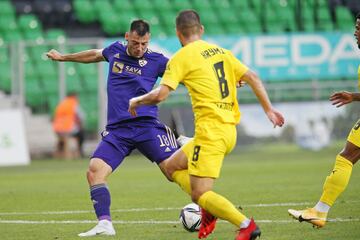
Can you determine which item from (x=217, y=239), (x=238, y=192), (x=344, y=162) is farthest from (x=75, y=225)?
(x=238, y=192)

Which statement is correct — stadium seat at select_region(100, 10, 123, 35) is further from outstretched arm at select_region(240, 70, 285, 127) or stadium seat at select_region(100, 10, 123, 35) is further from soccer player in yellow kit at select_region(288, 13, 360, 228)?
outstretched arm at select_region(240, 70, 285, 127)

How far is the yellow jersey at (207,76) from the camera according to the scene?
8.21 meters

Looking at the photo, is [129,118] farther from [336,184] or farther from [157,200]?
[157,200]

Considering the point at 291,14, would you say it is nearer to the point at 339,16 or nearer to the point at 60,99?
the point at 339,16

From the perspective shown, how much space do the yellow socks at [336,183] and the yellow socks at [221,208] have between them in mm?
1805

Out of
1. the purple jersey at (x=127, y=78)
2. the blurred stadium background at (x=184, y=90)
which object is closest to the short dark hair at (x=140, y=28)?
the purple jersey at (x=127, y=78)

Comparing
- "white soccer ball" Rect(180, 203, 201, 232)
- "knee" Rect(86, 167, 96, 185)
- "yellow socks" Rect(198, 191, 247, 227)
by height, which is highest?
"yellow socks" Rect(198, 191, 247, 227)

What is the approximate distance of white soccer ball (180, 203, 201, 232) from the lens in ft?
31.0

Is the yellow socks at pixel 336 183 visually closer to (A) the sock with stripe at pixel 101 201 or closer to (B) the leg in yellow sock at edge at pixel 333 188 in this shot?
(B) the leg in yellow sock at edge at pixel 333 188

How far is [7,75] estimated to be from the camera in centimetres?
2445

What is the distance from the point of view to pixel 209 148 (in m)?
8.12

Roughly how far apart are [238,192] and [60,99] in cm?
1181

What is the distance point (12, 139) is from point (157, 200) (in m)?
10.2

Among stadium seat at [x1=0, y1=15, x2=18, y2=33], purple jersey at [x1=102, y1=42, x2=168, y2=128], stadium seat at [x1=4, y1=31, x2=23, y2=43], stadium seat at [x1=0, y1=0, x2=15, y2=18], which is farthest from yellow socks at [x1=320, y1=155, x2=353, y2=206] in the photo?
stadium seat at [x1=0, y1=0, x2=15, y2=18]
